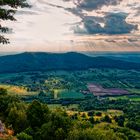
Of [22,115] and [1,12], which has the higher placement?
[1,12]

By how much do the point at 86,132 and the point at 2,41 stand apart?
5378 centimetres

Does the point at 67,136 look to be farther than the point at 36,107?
No

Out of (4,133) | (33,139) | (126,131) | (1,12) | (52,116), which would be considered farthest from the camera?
(126,131)

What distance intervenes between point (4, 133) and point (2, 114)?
57.1 metres

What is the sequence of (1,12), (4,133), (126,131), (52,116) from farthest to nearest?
1. (126,131)
2. (52,116)
3. (4,133)
4. (1,12)

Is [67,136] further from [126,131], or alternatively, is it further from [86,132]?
[126,131]

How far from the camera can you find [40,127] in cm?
10531

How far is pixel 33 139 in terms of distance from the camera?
314 feet

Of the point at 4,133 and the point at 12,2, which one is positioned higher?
the point at 12,2

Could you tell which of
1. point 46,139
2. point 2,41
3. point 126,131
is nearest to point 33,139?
point 46,139

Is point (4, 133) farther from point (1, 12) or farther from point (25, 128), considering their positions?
point (25, 128)

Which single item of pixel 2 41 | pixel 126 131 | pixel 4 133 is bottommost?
pixel 126 131

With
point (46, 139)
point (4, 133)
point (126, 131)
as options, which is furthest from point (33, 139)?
point (126, 131)

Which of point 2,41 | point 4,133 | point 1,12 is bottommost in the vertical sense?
point 4,133
